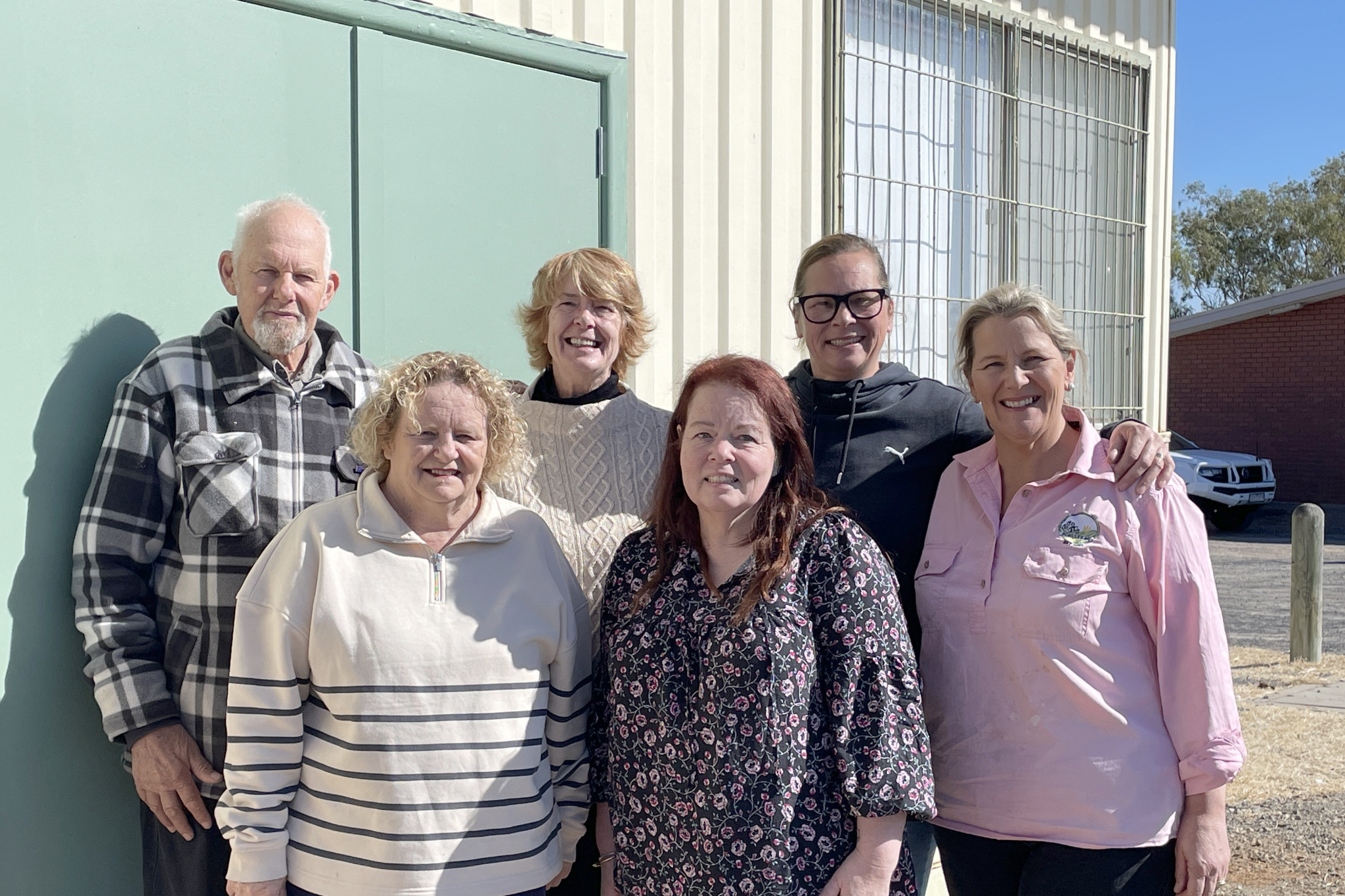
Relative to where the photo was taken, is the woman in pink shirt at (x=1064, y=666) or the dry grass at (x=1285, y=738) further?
the dry grass at (x=1285, y=738)

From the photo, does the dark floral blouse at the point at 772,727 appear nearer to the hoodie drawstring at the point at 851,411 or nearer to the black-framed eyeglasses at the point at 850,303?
the hoodie drawstring at the point at 851,411

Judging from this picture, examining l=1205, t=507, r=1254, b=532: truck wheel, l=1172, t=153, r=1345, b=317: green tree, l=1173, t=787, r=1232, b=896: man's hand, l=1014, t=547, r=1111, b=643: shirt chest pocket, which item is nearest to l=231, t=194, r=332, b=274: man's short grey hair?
l=1014, t=547, r=1111, b=643: shirt chest pocket

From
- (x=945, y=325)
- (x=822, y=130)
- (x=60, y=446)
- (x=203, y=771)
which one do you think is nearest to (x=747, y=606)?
(x=203, y=771)

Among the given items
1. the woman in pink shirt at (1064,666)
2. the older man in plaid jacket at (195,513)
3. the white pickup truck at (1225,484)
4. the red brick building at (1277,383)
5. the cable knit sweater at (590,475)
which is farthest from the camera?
the red brick building at (1277,383)

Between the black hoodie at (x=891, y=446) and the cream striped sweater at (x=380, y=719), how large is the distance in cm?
89

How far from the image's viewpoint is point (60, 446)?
2.65 metres

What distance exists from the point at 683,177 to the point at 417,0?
1.18 m

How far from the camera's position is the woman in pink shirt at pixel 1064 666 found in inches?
91.2

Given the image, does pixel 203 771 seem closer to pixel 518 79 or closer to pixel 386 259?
pixel 386 259

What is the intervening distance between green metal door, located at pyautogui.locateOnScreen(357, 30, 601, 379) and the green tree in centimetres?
4679

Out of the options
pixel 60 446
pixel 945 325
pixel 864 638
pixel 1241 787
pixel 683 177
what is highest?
pixel 683 177

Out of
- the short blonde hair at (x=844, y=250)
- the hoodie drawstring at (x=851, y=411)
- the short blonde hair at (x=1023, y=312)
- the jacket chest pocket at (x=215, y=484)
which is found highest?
the short blonde hair at (x=844, y=250)

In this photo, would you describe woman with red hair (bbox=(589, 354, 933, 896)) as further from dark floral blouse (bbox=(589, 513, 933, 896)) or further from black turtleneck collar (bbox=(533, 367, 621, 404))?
black turtleneck collar (bbox=(533, 367, 621, 404))

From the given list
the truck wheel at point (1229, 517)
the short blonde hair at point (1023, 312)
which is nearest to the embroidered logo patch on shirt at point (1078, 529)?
the short blonde hair at point (1023, 312)
